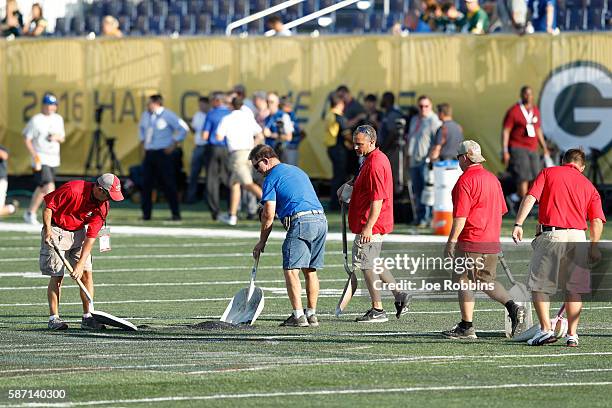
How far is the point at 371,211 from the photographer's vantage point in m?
14.6

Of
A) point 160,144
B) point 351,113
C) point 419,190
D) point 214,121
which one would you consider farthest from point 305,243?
point 351,113

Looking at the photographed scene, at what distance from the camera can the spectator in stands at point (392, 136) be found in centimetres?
2608

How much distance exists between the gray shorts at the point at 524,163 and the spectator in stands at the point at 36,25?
11.9 m

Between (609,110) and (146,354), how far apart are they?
15993 mm

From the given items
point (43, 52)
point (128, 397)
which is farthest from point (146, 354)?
point (43, 52)

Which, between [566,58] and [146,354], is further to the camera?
[566,58]

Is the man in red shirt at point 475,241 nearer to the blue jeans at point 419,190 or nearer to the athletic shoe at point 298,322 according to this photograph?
the athletic shoe at point 298,322

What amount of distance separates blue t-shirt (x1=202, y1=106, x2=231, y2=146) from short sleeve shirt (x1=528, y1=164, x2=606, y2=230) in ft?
44.7

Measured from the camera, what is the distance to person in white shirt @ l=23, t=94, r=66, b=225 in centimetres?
2580

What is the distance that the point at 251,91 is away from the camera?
30250 millimetres

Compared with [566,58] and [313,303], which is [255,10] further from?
[313,303]

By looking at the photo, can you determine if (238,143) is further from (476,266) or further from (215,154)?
(476,266)

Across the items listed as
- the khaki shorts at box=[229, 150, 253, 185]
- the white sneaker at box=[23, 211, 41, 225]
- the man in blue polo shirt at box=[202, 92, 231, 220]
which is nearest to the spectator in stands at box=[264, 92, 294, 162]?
the man in blue polo shirt at box=[202, 92, 231, 220]

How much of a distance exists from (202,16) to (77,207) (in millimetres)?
20577
